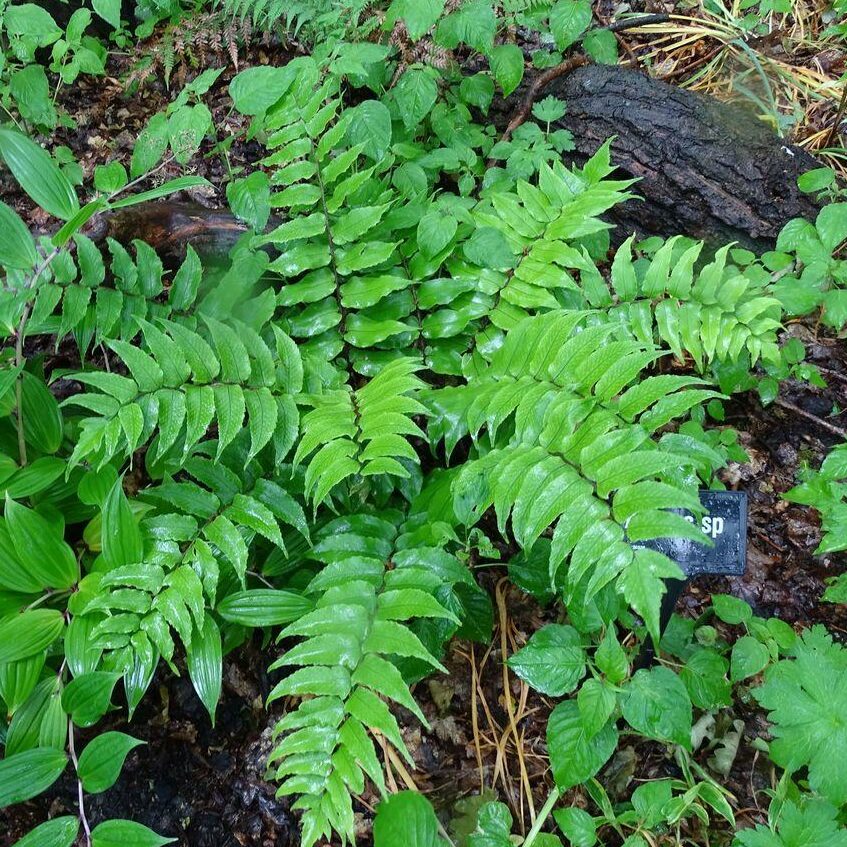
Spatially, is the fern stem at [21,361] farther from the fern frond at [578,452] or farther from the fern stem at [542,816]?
the fern stem at [542,816]

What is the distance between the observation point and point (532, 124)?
4219 millimetres

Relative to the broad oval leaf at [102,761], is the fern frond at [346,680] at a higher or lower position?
higher

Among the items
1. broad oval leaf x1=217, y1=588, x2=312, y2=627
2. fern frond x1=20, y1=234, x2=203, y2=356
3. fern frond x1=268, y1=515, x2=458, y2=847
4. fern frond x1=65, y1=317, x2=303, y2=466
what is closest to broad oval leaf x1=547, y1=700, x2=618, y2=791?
fern frond x1=268, y1=515, x2=458, y2=847

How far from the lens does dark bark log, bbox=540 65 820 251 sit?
405 cm

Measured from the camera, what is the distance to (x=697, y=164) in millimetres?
4059

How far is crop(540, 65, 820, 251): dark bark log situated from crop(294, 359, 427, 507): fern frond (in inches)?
87.4

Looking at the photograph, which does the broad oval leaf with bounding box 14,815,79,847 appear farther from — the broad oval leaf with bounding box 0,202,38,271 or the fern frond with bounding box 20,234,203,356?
the broad oval leaf with bounding box 0,202,38,271

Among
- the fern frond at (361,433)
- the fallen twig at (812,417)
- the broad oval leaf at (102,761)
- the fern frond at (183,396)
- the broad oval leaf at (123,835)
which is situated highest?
the fern frond at (183,396)

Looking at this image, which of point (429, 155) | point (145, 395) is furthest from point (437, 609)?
point (429, 155)

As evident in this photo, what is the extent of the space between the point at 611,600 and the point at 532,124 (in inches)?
119

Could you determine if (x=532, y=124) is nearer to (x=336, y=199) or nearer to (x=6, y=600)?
(x=336, y=199)

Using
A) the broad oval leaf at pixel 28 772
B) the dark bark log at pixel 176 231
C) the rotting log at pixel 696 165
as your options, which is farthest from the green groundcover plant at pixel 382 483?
the rotting log at pixel 696 165

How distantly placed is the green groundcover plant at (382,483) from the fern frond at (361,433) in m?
0.01

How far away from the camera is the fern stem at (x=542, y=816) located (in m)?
2.59
